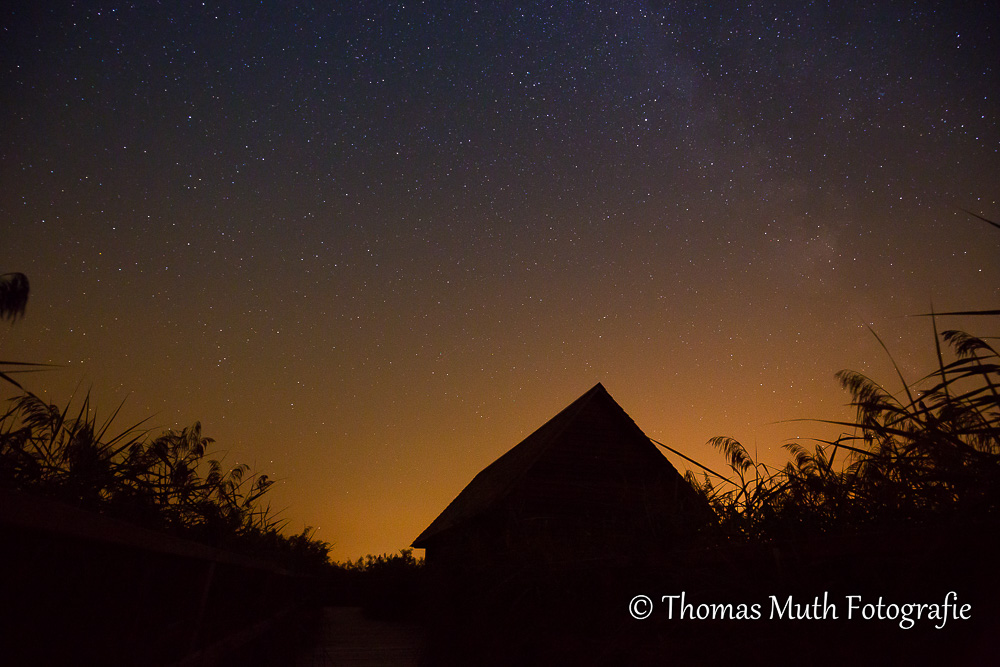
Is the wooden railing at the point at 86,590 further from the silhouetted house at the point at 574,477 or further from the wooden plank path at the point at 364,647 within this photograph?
the silhouetted house at the point at 574,477

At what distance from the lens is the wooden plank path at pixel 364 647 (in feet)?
21.5

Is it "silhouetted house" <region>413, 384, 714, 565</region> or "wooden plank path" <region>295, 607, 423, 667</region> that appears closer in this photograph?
"wooden plank path" <region>295, 607, 423, 667</region>

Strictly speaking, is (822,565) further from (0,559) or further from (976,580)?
(0,559)

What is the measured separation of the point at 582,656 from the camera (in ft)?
11.3

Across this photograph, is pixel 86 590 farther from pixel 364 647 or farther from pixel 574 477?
pixel 574 477

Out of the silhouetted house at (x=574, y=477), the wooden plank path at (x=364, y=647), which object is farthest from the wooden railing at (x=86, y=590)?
the silhouetted house at (x=574, y=477)

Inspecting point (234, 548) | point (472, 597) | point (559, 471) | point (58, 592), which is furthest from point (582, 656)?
point (559, 471)

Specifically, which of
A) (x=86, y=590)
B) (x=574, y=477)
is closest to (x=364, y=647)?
(x=86, y=590)

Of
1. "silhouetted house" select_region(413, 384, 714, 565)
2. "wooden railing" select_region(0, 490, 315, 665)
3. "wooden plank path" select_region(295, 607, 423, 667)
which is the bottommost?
"wooden plank path" select_region(295, 607, 423, 667)

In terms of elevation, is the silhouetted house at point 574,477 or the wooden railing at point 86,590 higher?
the silhouetted house at point 574,477

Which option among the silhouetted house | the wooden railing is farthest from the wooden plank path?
the wooden railing

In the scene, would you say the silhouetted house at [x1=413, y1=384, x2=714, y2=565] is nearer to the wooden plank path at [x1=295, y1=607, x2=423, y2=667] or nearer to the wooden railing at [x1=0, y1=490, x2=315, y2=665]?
the wooden plank path at [x1=295, y1=607, x2=423, y2=667]

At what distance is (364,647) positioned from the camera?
8.20 metres

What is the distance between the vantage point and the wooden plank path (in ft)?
21.5
